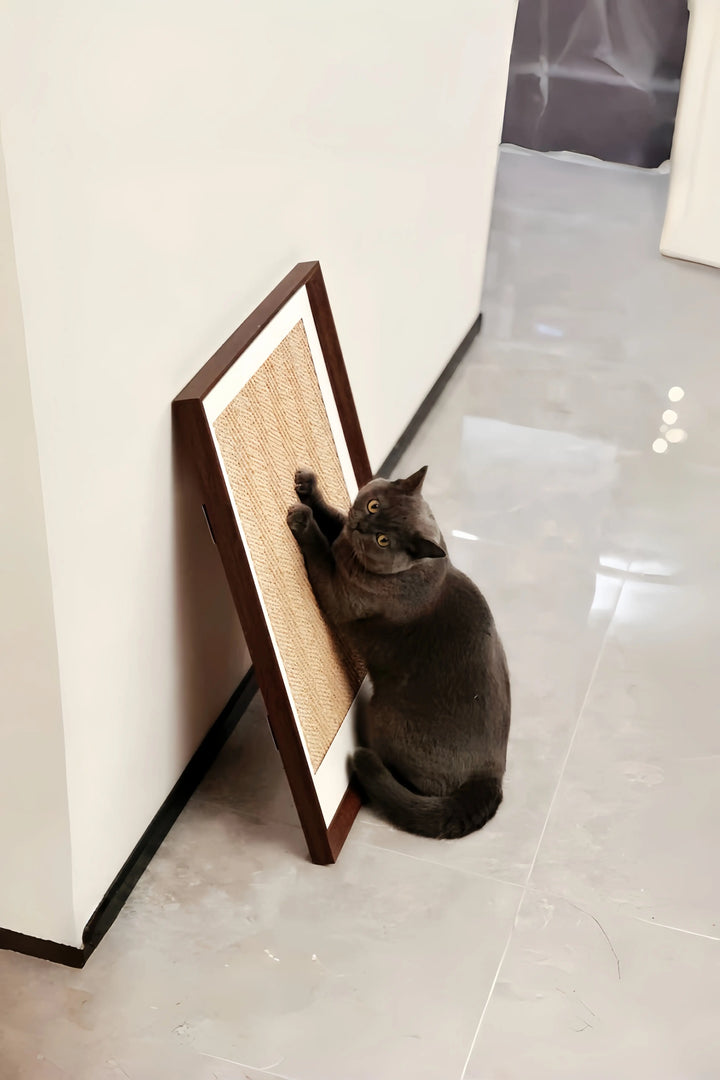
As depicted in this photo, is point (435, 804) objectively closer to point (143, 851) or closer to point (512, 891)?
point (512, 891)

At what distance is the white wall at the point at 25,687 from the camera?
122 centimetres

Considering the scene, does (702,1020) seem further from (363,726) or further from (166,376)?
(166,376)

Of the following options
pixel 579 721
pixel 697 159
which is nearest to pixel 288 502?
pixel 579 721

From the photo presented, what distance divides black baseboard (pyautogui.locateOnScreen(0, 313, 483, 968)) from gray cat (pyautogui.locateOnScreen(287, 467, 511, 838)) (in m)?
0.27

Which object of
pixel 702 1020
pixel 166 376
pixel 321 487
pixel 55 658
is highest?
pixel 166 376

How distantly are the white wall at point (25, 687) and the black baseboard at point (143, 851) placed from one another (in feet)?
0.08

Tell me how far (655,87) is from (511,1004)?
354 cm

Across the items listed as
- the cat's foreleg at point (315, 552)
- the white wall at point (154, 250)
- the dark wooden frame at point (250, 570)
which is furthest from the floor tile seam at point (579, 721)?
the white wall at point (154, 250)

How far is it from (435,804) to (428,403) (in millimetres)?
1370

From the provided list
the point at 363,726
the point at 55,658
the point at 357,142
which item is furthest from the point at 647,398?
the point at 55,658

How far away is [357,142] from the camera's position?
213cm

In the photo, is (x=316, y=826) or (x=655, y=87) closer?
(x=316, y=826)

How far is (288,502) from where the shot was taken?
1.88 m

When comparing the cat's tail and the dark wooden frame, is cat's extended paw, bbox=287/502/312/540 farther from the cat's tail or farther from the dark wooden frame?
the cat's tail
